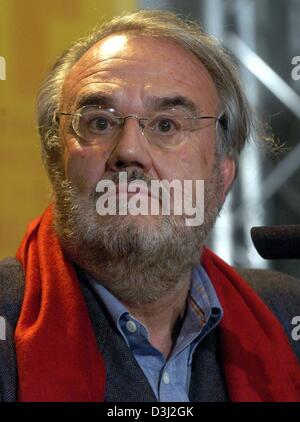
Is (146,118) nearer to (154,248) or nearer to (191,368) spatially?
(154,248)

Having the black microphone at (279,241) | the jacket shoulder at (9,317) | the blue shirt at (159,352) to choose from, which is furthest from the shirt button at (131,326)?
the black microphone at (279,241)

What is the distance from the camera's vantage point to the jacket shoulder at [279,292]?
1161 millimetres

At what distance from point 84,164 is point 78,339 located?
0.24m

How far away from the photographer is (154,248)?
0.93 metres

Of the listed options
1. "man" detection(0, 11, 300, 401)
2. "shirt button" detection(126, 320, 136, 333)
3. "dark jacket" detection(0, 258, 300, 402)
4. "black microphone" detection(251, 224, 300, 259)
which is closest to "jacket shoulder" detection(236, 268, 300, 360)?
"man" detection(0, 11, 300, 401)

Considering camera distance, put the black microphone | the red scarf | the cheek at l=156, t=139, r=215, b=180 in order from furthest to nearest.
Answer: the cheek at l=156, t=139, r=215, b=180 → the red scarf → the black microphone

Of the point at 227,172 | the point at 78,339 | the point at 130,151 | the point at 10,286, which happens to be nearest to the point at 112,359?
the point at 78,339

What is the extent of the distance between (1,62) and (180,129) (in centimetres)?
31

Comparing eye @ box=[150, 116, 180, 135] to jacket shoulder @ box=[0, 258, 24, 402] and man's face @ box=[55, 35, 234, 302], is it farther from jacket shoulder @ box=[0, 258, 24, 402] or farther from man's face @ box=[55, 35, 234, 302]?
jacket shoulder @ box=[0, 258, 24, 402]

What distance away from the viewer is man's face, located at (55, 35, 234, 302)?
0.93 metres

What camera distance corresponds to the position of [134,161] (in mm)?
922

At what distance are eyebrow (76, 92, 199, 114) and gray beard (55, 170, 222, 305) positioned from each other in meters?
0.12

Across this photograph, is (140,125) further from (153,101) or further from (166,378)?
(166,378)

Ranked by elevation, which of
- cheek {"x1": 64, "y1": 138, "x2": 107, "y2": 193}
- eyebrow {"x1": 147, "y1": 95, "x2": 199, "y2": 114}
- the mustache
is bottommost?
the mustache
